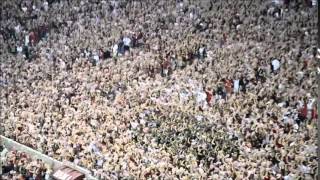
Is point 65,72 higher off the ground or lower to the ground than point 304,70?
lower

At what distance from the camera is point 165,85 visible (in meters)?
6.79

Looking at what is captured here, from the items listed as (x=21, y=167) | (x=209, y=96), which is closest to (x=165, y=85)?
(x=209, y=96)

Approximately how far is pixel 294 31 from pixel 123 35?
1.87m

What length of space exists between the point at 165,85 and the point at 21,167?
1.84 m

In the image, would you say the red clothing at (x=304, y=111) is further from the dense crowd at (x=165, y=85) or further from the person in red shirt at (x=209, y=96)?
the person in red shirt at (x=209, y=96)

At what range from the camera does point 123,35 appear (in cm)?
711

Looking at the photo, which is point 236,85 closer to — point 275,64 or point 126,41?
point 275,64

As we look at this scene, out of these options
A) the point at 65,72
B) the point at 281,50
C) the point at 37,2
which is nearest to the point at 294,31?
the point at 281,50

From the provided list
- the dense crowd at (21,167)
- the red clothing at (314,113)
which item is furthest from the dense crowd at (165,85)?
the dense crowd at (21,167)

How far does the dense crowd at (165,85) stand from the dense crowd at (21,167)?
0.17 m

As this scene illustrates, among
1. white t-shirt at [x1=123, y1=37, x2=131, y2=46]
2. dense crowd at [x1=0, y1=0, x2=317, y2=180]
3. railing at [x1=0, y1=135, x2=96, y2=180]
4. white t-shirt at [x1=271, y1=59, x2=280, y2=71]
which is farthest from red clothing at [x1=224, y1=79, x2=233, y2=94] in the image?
railing at [x1=0, y1=135, x2=96, y2=180]

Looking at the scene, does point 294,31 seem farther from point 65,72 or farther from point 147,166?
point 65,72

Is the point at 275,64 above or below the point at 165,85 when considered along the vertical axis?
above

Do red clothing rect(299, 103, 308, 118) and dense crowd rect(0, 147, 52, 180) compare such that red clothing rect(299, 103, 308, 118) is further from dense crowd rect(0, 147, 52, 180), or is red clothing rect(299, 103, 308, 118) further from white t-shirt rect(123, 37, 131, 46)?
dense crowd rect(0, 147, 52, 180)
